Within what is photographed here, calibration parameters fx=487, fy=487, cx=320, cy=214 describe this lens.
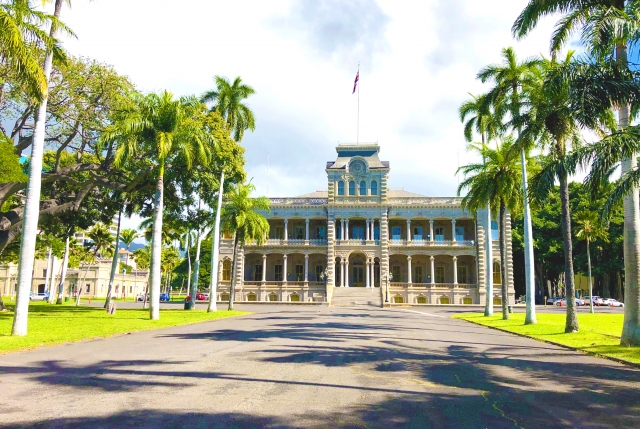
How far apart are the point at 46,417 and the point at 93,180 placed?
71.3ft

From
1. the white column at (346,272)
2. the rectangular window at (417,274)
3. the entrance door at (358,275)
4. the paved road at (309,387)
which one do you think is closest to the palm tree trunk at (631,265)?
the paved road at (309,387)

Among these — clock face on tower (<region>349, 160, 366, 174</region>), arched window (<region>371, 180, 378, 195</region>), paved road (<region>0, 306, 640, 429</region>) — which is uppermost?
clock face on tower (<region>349, 160, 366, 174</region>)

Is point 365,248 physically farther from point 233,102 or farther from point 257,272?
point 233,102

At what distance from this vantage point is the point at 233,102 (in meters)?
35.3

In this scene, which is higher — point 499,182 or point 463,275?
point 499,182

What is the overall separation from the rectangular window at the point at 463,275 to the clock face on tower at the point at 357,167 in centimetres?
1541

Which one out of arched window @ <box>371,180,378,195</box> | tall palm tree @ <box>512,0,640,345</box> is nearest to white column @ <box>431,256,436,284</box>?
arched window @ <box>371,180,378,195</box>

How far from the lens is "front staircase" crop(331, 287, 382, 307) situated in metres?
47.4

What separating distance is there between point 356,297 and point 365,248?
617 cm

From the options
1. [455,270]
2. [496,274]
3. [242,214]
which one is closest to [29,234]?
[242,214]

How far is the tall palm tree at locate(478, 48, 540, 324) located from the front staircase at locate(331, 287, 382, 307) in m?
23.4

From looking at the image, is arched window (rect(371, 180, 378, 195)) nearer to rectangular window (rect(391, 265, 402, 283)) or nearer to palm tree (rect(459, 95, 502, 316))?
rectangular window (rect(391, 265, 402, 283))

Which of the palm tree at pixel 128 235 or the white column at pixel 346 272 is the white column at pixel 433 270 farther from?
the palm tree at pixel 128 235

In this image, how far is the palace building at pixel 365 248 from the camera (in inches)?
2028
